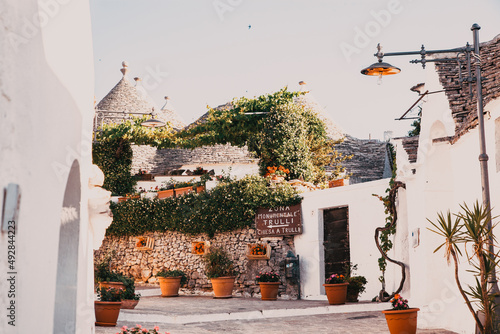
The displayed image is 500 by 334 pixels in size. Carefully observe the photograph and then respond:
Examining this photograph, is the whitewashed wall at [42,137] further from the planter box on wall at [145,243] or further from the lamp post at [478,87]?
the planter box on wall at [145,243]

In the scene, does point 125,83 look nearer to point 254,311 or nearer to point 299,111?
point 299,111

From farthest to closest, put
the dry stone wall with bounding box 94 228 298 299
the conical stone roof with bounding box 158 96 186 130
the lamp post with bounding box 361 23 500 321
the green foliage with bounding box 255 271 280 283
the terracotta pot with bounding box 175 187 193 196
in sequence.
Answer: the conical stone roof with bounding box 158 96 186 130, the terracotta pot with bounding box 175 187 193 196, the dry stone wall with bounding box 94 228 298 299, the green foliage with bounding box 255 271 280 283, the lamp post with bounding box 361 23 500 321

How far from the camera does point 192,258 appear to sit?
61.1ft

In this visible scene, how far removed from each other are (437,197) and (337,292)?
159 inches

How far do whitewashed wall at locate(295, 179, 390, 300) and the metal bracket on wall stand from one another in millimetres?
10795

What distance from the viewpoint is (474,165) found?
847 cm

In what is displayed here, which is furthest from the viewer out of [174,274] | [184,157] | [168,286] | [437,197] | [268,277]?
[184,157]

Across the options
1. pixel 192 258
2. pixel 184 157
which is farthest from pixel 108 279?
pixel 184 157

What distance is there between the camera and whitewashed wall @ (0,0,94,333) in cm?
405

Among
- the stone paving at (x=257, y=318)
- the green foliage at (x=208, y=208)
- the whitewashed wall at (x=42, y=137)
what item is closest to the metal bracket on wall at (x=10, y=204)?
the whitewashed wall at (x=42, y=137)

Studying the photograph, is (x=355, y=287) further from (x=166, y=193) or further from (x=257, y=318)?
(x=166, y=193)

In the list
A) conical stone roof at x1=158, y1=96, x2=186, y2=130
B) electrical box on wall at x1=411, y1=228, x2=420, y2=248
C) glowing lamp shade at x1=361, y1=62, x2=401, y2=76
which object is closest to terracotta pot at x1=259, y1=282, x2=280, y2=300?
electrical box on wall at x1=411, y1=228, x2=420, y2=248

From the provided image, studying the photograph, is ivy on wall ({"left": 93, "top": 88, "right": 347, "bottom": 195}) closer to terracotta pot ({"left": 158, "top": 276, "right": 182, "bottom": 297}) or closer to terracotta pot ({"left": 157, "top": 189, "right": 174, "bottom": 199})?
terracotta pot ({"left": 157, "top": 189, "right": 174, "bottom": 199})

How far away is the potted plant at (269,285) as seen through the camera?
51.5 feet
